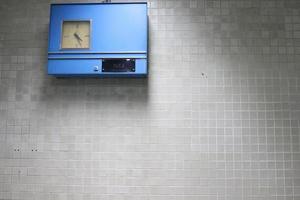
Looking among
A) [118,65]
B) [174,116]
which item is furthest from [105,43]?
[174,116]

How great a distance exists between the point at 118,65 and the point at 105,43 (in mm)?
174

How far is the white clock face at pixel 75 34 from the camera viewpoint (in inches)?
93.4

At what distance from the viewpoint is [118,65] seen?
2318 millimetres

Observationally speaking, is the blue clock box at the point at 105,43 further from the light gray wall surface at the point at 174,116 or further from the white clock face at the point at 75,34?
the light gray wall surface at the point at 174,116

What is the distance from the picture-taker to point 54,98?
96.7 inches

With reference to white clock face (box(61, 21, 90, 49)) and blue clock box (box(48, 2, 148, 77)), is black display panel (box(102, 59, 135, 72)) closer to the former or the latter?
blue clock box (box(48, 2, 148, 77))

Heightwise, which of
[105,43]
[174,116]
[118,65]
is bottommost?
[174,116]

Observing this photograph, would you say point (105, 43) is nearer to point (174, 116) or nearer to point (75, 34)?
point (75, 34)

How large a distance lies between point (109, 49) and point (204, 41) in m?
0.66

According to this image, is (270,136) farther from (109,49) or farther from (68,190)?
(68,190)

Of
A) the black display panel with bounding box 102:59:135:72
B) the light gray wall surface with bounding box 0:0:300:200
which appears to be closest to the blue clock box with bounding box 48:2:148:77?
the black display panel with bounding box 102:59:135:72

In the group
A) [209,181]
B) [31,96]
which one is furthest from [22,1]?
[209,181]

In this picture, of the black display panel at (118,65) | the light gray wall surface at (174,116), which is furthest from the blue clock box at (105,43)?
the light gray wall surface at (174,116)

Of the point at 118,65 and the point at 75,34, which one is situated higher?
the point at 75,34
